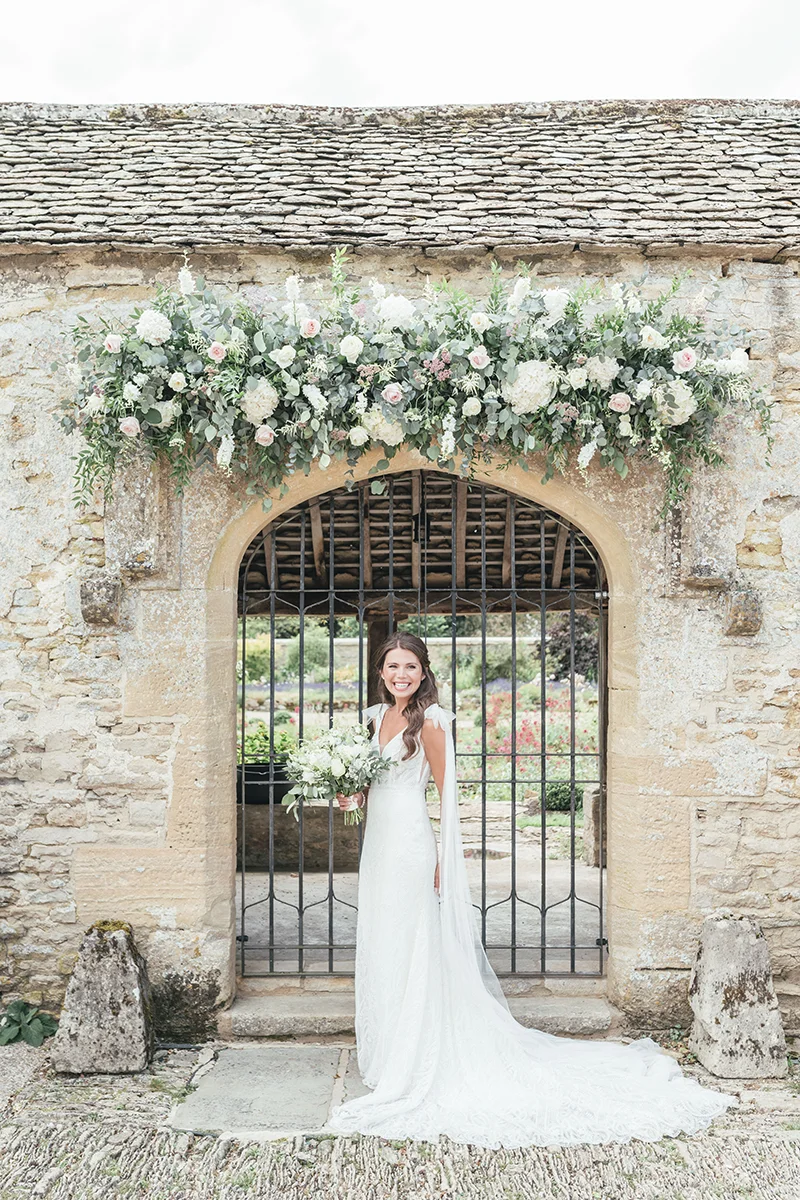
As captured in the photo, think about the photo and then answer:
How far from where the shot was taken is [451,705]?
8.91 meters

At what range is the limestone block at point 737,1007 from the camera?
439 centimetres

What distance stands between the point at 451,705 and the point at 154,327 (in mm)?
5337

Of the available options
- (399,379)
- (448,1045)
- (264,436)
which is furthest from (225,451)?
(448,1045)

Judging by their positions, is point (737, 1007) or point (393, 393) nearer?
point (393, 393)

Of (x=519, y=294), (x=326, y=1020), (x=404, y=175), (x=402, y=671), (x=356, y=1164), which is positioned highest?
(x=404, y=175)

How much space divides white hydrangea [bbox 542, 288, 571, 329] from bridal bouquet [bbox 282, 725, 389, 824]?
6.74 feet

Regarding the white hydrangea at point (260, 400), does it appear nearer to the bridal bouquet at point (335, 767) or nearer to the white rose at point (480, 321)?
the white rose at point (480, 321)

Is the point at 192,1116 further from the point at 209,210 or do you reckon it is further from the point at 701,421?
the point at 209,210

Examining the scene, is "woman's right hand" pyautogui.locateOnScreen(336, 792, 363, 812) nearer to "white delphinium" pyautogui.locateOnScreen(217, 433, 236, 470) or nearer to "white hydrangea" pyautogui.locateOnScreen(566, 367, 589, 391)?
"white delphinium" pyautogui.locateOnScreen(217, 433, 236, 470)

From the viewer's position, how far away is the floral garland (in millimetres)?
4367

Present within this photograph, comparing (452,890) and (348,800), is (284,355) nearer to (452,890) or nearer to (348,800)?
(348,800)

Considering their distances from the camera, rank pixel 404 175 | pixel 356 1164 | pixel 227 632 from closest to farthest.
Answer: pixel 356 1164 → pixel 227 632 → pixel 404 175

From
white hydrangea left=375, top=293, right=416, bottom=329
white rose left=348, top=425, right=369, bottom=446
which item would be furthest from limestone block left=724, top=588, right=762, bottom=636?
white hydrangea left=375, top=293, right=416, bottom=329

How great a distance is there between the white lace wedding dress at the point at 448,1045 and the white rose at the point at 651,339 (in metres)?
1.93
